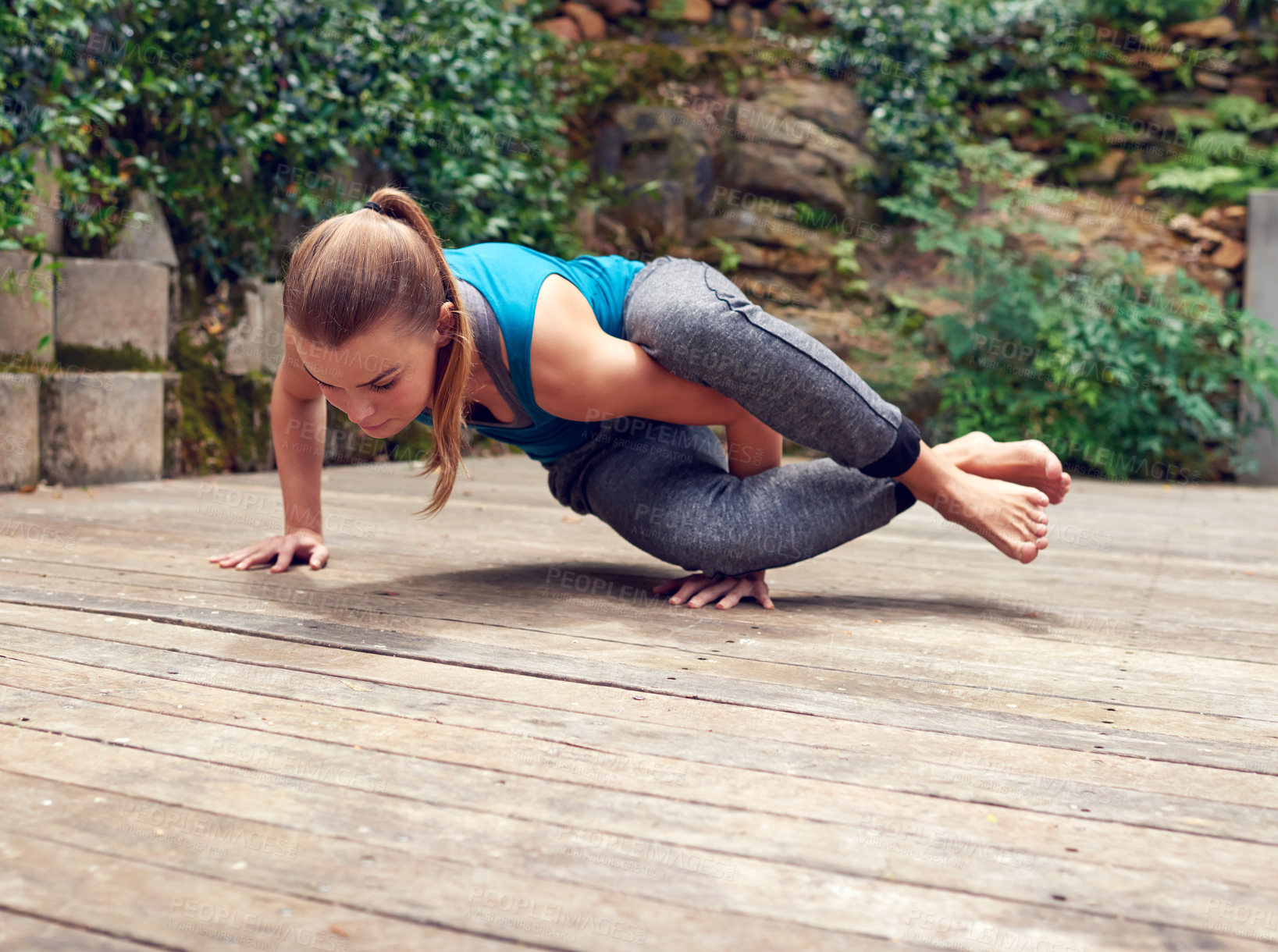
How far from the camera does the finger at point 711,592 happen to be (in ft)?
5.79

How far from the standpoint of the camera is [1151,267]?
4.97 meters

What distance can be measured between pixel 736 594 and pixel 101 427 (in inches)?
87.3

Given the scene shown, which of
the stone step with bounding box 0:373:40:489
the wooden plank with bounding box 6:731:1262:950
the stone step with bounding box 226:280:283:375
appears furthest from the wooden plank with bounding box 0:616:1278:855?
the stone step with bounding box 226:280:283:375

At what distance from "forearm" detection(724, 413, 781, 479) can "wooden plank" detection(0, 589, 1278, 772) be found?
1.91 feet

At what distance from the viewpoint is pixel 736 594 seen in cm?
180

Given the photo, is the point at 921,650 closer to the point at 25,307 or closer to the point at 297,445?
the point at 297,445

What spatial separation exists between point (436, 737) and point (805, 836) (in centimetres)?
40

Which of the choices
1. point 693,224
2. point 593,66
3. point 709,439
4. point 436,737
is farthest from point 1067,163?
point 436,737

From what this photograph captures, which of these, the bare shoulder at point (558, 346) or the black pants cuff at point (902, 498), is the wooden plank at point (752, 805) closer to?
the bare shoulder at point (558, 346)

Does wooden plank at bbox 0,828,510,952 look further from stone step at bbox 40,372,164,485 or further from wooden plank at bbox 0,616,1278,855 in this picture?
stone step at bbox 40,372,164,485

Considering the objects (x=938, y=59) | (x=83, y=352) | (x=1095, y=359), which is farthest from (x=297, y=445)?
(x=938, y=59)

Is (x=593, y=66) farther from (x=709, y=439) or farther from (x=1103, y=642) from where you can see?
(x=1103, y=642)

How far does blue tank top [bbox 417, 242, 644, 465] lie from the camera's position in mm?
1634

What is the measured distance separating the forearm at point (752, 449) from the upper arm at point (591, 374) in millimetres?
156
